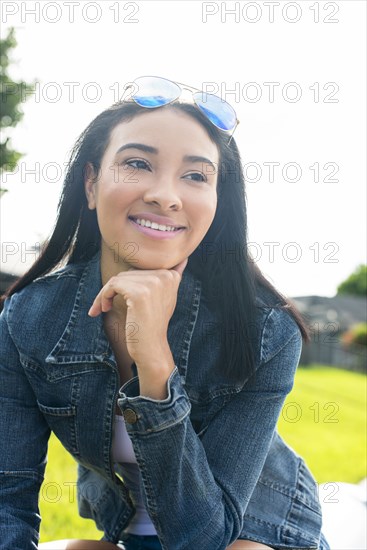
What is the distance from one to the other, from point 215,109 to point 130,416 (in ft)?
2.76

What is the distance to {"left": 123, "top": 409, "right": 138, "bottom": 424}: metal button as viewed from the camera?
4.94ft

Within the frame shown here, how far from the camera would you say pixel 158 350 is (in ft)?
4.96

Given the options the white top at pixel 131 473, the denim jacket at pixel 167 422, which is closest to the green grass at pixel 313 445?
the denim jacket at pixel 167 422

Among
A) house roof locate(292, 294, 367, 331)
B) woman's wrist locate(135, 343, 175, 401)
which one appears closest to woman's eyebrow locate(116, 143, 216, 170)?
woman's wrist locate(135, 343, 175, 401)

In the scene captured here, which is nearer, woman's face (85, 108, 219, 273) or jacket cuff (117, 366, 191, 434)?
jacket cuff (117, 366, 191, 434)

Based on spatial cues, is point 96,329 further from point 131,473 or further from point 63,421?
point 131,473

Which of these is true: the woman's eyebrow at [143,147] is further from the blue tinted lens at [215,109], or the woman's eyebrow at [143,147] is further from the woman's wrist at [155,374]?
the woman's wrist at [155,374]

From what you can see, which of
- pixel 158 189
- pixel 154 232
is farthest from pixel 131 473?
pixel 158 189

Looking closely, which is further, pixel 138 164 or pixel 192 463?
pixel 138 164

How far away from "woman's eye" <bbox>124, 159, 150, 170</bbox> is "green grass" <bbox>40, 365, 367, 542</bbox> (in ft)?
3.55

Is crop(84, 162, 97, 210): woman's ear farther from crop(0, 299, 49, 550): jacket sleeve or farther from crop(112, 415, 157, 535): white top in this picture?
crop(112, 415, 157, 535): white top

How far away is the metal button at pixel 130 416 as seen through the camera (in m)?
1.50

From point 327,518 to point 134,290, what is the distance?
1259 mm

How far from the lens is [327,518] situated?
87.4 inches
